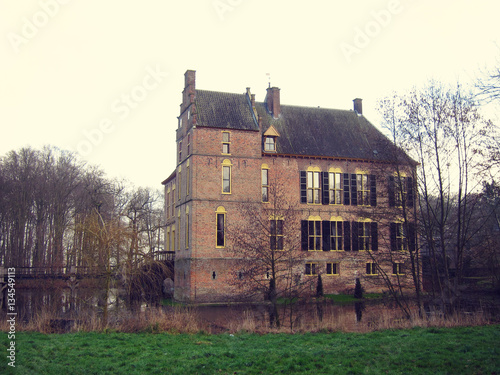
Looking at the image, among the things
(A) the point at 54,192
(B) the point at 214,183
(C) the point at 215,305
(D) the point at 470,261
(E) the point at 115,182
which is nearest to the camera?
(D) the point at 470,261

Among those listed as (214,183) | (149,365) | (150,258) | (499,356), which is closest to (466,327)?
A: (499,356)

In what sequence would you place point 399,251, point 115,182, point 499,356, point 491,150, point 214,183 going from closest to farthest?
point 499,356 → point 491,150 → point 399,251 → point 214,183 → point 115,182

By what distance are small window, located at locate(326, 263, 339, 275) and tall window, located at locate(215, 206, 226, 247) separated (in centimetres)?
846

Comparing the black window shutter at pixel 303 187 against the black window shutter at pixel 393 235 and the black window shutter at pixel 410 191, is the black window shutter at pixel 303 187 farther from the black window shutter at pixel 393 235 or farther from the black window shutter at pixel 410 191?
the black window shutter at pixel 410 191

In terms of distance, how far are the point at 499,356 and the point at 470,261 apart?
39.2 ft

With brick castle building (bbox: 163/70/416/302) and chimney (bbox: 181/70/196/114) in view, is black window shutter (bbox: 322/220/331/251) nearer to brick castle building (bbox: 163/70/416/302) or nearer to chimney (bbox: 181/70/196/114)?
brick castle building (bbox: 163/70/416/302)

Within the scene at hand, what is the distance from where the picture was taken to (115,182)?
163 feet

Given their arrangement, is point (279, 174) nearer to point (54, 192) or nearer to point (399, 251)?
point (399, 251)

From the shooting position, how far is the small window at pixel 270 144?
33500mm

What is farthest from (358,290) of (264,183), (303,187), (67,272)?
(67,272)

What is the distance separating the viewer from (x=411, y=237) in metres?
21.4

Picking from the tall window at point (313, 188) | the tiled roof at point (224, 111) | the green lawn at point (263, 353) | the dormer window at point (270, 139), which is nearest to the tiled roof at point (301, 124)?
the tiled roof at point (224, 111)

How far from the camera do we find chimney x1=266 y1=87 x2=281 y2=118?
1442 inches

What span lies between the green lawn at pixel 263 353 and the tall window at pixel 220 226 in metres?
17.0
